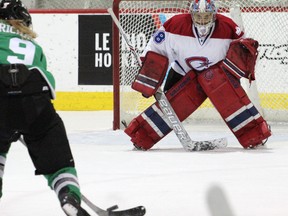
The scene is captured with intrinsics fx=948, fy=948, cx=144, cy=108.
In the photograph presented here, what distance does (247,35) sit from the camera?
21.9ft

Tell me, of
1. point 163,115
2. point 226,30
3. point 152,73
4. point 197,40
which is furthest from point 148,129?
point 226,30

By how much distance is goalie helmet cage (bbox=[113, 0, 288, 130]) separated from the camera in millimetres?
6562

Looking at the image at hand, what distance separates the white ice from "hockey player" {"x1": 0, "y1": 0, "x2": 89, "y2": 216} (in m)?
0.34

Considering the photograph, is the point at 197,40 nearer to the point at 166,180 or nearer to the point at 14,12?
the point at 166,180

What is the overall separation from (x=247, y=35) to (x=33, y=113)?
4121 mm

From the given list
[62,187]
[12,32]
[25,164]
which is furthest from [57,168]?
[25,164]

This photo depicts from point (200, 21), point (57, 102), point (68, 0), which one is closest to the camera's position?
point (200, 21)

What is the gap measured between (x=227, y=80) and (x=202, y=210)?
83.5 inches

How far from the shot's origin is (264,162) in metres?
4.48

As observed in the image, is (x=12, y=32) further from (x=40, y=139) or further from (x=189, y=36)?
(x=189, y=36)

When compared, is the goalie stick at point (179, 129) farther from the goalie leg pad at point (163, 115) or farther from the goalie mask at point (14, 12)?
the goalie mask at point (14, 12)

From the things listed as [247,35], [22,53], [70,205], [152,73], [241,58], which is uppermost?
[22,53]

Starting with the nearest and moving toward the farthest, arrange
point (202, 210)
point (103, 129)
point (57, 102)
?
1. point (202, 210)
2. point (103, 129)
3. point (57, 102)

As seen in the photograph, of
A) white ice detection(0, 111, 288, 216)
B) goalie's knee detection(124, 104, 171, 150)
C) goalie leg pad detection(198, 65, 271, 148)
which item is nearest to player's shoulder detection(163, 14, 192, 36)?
goalie leg pad detection(198, 65, 271, 148)
